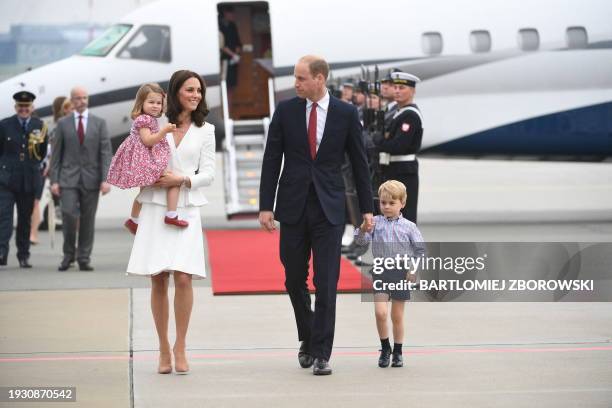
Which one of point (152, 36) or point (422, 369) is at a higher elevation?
point (152, 36)

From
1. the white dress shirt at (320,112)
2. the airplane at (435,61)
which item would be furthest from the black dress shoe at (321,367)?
the airplane at (435,61)

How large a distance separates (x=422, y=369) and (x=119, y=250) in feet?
26.2

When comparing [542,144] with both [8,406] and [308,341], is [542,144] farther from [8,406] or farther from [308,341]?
[8,406]

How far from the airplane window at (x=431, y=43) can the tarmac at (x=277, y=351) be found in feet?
24.1

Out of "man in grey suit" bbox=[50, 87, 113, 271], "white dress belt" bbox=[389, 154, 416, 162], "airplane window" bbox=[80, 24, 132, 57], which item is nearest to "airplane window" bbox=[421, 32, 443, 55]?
"airplane window" bbox=[80, 24, 132, 57]

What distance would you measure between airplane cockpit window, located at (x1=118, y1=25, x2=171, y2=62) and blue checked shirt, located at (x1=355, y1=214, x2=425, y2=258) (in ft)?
35.9

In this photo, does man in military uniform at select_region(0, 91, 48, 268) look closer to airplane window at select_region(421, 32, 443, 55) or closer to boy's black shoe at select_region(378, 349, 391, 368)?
boy's black shoe at select_region(378, 349, 391, 368)

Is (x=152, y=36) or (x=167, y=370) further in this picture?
(x=152, y=36)

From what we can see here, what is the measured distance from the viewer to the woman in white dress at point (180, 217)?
7523 mm

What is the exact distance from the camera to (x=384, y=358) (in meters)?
7.72

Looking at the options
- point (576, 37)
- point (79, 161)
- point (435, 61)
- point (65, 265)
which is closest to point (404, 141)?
point (79, 161)

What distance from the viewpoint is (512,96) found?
Result: 18453mm

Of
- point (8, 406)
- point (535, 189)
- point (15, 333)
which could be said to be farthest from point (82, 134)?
point (535, 189)

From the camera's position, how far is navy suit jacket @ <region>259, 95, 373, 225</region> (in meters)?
7.66
